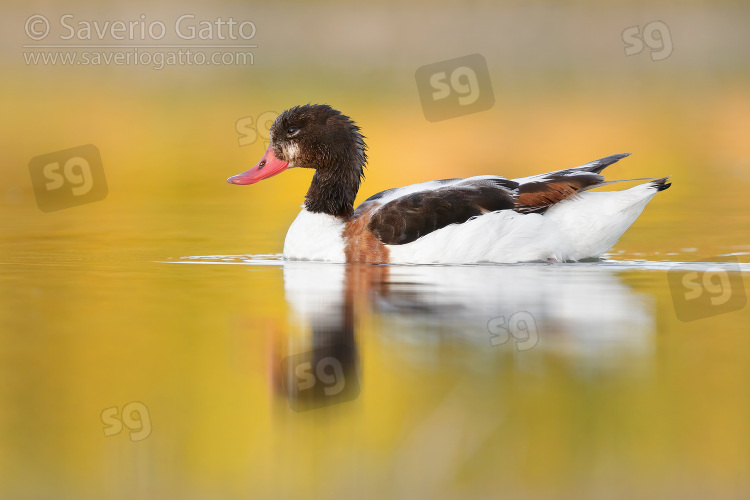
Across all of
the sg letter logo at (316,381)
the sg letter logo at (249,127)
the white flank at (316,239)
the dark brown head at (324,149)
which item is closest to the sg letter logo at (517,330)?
the sg letter logo at (316,381)

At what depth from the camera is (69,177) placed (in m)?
18.5

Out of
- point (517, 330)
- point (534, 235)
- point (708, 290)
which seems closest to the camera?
point (517, 330)

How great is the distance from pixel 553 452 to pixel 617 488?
41cm

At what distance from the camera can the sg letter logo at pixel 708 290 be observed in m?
7.84

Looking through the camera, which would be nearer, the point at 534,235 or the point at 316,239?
the point at 534,235

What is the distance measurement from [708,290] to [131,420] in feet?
15.5

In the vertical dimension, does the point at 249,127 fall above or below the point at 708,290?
above

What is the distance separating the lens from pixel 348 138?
11406 millimetres

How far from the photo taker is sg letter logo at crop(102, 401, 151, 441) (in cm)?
534

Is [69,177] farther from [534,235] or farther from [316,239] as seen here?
[534,235]

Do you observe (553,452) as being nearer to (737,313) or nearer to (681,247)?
(737,313)

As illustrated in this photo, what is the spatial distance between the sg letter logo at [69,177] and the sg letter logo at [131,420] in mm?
10794

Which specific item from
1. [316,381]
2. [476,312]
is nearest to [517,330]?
[476,312]

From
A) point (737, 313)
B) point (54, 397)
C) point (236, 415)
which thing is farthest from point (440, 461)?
point (737, 313)
